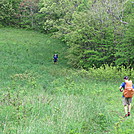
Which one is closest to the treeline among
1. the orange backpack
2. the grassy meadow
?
the grassy meadow

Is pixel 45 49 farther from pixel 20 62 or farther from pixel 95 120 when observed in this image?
pixel 95 120

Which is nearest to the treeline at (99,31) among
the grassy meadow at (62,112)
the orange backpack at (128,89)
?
the grassy meadow at (62,112)

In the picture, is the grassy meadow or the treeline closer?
the grassy meadow

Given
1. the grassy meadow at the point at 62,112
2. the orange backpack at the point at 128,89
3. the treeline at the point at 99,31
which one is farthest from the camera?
the treeline at the point at 99,31

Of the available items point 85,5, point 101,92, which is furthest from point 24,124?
Result: point 85,5

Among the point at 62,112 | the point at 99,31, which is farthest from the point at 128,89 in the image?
the point at 99,31

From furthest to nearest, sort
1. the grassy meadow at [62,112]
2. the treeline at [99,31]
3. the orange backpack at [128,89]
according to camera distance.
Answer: the treeline at [99,31] → the orange backpack at [128,89] → the grassy meadow at [62,112]

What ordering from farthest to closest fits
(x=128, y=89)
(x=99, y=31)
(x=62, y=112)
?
(x=99, y=31), (x=128, y=89), (x=62, y=112)

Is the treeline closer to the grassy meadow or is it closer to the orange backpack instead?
the grassy meadow

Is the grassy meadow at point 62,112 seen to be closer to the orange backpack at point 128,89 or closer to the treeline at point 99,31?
the orange backpack at point 128,89

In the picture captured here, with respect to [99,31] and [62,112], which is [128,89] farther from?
[99,31]

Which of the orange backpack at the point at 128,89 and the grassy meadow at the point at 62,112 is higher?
the orange backpack at the point at 128,89

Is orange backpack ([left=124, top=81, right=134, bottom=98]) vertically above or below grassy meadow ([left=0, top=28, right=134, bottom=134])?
above

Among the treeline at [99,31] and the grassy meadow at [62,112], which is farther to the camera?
the treeline at [99,31]
